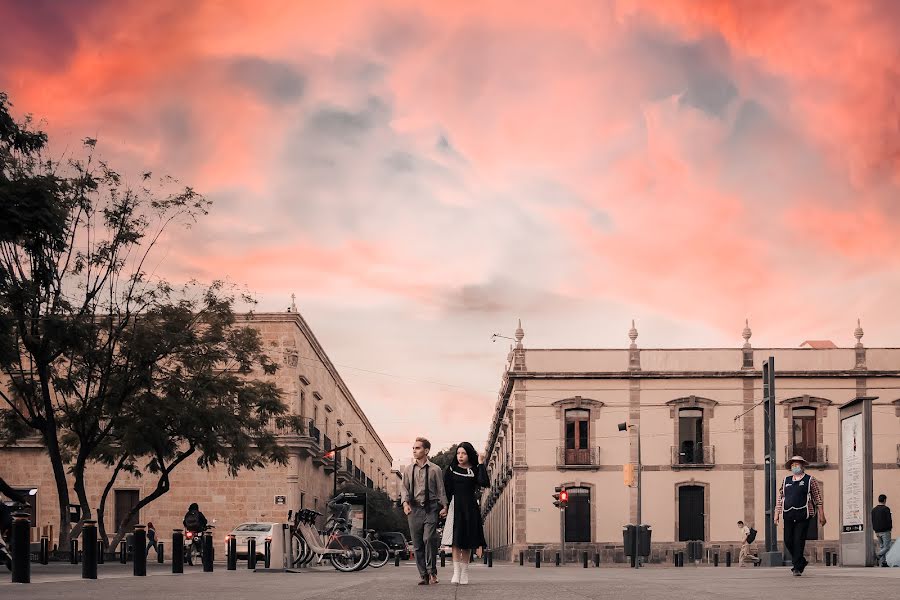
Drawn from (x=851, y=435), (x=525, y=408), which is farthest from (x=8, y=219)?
(x=525, y=408)

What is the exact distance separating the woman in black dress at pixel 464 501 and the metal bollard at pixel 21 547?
182 inches

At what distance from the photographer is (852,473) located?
21875 millimetres

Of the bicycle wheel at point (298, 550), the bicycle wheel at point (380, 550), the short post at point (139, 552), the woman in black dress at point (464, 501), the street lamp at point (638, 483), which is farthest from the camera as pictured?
the street lamp at point (638, 483)

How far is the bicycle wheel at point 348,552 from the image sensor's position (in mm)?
19969


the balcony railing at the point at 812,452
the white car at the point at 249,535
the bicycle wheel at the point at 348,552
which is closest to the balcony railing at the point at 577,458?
the balcony railing at the point at 812,452

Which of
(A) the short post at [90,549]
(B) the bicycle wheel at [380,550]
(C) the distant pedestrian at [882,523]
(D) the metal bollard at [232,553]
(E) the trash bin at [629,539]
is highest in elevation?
(A) the short post at [90,549]

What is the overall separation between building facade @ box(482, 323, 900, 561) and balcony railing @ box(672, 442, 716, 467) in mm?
47

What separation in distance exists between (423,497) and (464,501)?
489 mm

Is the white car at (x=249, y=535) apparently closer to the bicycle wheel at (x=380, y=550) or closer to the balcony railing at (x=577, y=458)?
the bicycle wheel at (x=380, y=550)

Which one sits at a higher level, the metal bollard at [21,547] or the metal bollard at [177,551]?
the metal bollard at [21,547]

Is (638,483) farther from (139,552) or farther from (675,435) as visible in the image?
(139,552)

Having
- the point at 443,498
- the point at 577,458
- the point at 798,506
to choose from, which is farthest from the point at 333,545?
the point at 577,458

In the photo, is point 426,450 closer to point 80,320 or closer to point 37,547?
point 80,320

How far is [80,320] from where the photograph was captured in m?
25.5
